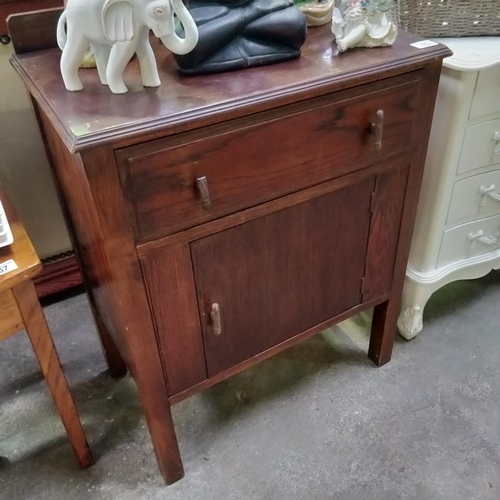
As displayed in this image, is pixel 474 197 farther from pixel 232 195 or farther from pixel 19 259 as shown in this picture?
pixel 19 259

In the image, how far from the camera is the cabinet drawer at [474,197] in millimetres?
1229

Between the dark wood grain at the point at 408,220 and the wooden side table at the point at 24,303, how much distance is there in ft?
2.23

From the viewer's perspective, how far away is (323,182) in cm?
94

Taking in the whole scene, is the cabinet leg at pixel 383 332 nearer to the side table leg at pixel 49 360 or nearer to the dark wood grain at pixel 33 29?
the side table leg at pixel 49 360

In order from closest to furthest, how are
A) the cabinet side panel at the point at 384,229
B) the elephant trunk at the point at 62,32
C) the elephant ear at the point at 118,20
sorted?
the elephant ear at the point at 118,20
the elephant trunk at the point at 62,32
the cabinet side panel at the point at 384,229

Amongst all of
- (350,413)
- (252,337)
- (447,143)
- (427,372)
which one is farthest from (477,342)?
(252,337)

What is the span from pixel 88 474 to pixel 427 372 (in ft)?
2.66

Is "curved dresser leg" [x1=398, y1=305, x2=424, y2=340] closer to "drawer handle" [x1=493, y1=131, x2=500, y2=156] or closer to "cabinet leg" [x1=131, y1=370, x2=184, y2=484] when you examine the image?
"drawer handle" [x1=493, y1=131, x2=500, y2=156]

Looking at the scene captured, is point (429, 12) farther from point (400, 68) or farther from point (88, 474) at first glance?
point (88, 474)

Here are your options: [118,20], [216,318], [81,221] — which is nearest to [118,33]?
[118,20]

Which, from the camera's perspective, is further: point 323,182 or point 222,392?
point 222,392

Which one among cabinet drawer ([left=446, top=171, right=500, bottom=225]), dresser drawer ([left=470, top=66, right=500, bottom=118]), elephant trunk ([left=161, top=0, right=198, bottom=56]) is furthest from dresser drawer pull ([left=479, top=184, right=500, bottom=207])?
A: elephant trunk ([left=161, top=0, right=198, bottom=56])

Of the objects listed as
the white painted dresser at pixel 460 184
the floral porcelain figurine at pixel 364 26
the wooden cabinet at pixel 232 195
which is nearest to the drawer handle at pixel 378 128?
the wooden cabinet at pixel 232 195

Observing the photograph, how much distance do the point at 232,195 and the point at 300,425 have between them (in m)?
0.64
